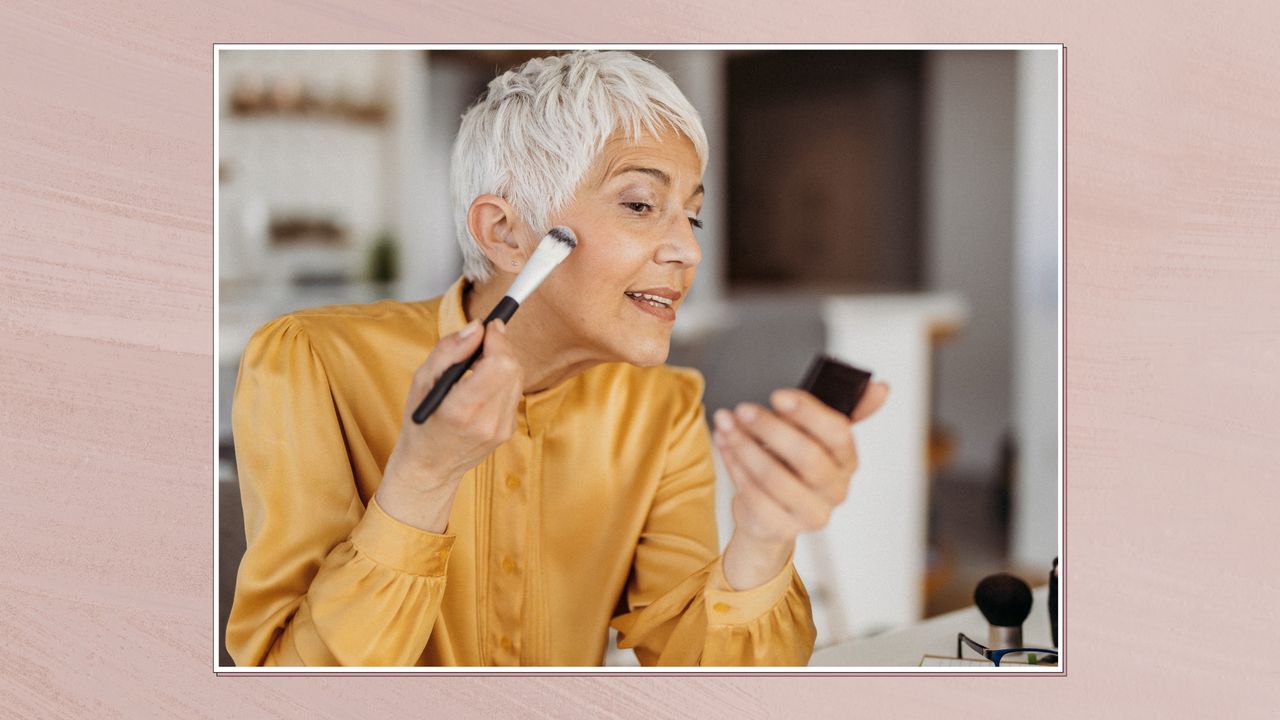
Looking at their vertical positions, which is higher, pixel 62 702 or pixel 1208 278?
pixel 1208 278

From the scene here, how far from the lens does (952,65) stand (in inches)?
43.9

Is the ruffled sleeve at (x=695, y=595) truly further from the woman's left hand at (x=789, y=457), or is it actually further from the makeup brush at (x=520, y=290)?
the makeup brush at (x=520, y=290)

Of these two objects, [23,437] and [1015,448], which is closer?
[23,437]

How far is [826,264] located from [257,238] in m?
0.76

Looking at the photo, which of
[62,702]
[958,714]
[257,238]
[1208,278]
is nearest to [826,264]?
[1208,278]

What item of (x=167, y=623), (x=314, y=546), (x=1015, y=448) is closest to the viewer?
(x=314, y=546)

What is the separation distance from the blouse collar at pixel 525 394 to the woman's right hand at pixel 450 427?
13 centimetres

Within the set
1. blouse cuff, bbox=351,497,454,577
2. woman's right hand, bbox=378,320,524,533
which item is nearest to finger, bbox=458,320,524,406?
woman's right hand, bbox=378,320,524,533

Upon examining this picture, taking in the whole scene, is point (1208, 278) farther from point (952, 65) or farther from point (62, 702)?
point (62, 702)

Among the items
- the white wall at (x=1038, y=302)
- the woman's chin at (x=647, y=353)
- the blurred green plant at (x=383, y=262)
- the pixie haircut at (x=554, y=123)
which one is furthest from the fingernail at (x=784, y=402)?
the blurred green plant at (x=383, y=262)

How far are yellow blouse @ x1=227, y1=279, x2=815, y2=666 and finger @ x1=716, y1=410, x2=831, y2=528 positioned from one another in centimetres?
9

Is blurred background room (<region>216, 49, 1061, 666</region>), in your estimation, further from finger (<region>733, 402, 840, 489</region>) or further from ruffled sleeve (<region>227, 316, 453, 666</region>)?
finger (<region>733, 402, 840, 489</region>)

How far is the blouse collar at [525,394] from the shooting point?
96cm

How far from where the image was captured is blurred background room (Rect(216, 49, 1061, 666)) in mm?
1005
